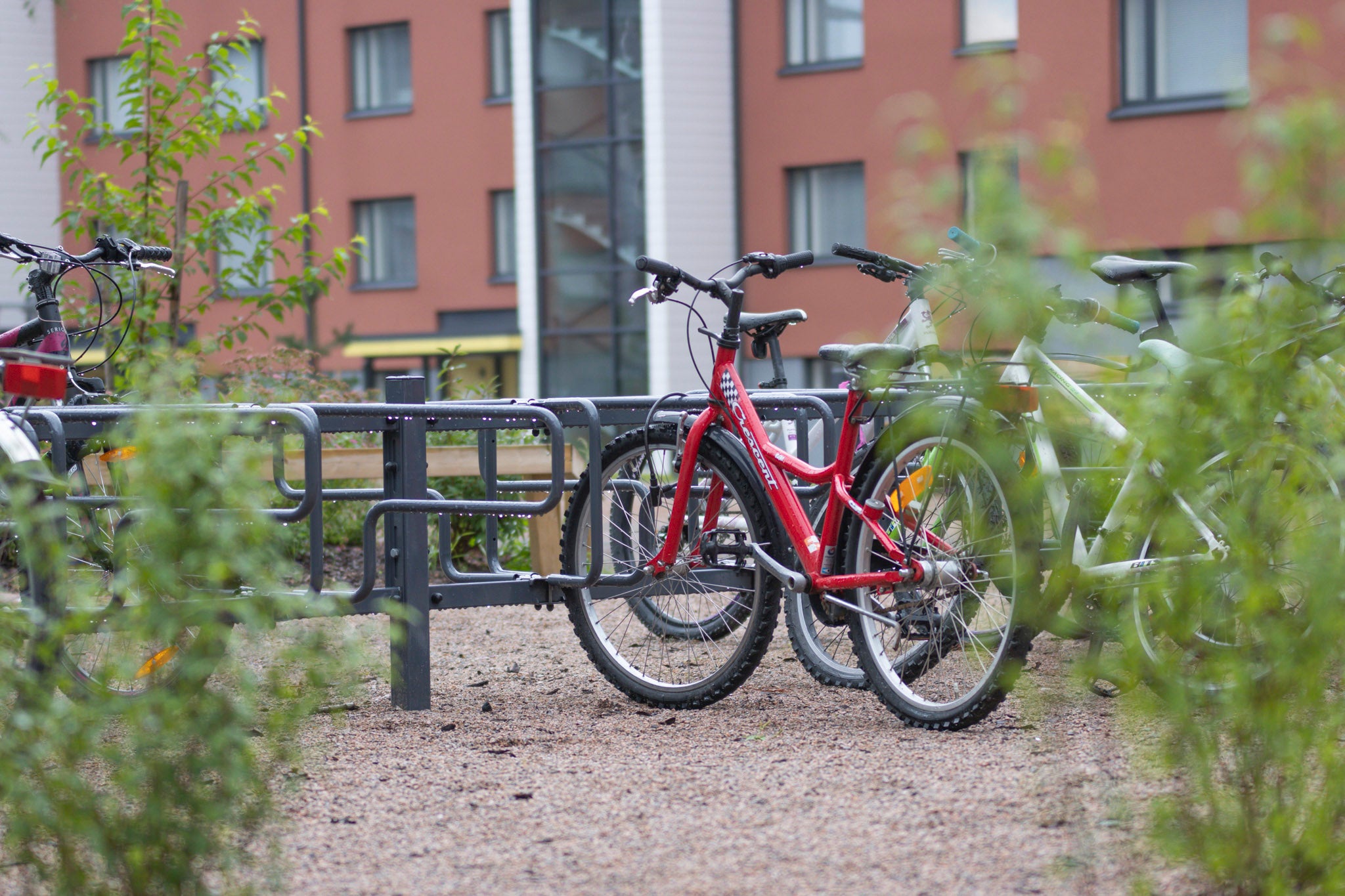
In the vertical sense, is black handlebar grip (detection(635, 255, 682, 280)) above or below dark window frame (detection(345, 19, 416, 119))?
below

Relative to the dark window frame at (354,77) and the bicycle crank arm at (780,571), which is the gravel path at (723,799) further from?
the dark window frame at (354,77)

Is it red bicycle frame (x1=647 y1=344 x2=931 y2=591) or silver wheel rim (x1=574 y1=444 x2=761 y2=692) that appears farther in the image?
silver wheel rim (x1=574 y1=444 x2=761 y2=692)

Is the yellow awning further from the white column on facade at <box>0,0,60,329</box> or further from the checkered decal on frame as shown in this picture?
the checkered decal on frame

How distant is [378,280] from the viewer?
984 inches

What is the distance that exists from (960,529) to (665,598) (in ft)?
4.39

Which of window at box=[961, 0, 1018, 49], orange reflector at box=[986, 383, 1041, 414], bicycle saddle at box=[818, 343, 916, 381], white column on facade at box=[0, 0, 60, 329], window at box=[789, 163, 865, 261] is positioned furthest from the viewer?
white column on facade at box=[0, 0, 60, 329]

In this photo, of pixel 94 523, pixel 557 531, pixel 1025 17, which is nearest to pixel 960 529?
pixel 94 523

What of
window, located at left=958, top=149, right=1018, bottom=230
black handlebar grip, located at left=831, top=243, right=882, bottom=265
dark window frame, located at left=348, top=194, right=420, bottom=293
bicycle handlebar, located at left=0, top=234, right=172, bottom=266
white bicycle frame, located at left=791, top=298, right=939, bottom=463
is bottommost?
white bicycle frame, located at left=791, top=298, right=939, bottom=463

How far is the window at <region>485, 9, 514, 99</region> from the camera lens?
23.6 m

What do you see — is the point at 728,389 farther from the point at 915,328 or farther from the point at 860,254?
the point at 915,328

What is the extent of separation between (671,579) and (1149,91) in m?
15.1

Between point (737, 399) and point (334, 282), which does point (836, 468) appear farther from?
point (334, 282)

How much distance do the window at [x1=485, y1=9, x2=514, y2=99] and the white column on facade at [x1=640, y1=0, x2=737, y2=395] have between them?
3.16 m

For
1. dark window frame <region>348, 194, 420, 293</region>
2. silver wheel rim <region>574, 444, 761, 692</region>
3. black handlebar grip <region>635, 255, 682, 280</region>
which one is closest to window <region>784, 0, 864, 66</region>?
dark window frame <region>348, 194, 420, 293</region>
